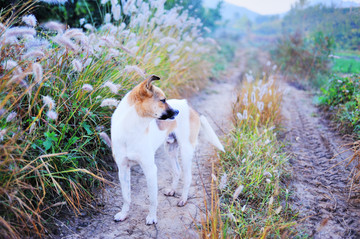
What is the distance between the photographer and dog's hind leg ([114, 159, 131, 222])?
2.48 m

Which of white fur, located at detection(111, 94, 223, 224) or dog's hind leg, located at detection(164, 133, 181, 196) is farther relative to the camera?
dog's hind leg, located at detection(164, 133, 181, 196)

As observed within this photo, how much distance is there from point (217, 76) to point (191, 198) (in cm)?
710

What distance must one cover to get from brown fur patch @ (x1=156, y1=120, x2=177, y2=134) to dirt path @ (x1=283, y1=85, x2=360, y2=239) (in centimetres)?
157

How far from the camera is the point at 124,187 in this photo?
255 centimetres

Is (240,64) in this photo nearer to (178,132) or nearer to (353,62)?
(353,62)

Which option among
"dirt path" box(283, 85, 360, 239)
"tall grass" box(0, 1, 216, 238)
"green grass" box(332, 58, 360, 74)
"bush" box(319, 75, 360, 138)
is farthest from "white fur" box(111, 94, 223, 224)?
"green grass" box(332, 58, 360, 74)

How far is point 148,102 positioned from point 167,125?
0.51 m

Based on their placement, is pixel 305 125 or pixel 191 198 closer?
pixel 191 198

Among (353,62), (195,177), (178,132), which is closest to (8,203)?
(178,132)

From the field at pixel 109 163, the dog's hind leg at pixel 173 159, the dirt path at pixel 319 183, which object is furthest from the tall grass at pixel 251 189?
the dog's hind leg at pixel 173 159

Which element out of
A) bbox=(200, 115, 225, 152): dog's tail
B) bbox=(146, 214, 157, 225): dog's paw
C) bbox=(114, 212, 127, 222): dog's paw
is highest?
bbox=(200, 115, 225, 152): dog's tail

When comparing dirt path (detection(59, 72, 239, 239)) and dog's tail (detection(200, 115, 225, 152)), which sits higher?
dog's tail (detection(200, 115, 225, 152))

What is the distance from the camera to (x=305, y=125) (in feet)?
17.0

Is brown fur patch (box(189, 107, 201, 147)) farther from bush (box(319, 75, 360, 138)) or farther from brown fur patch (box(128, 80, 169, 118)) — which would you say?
bush (box(319, 75, 360, 138))
